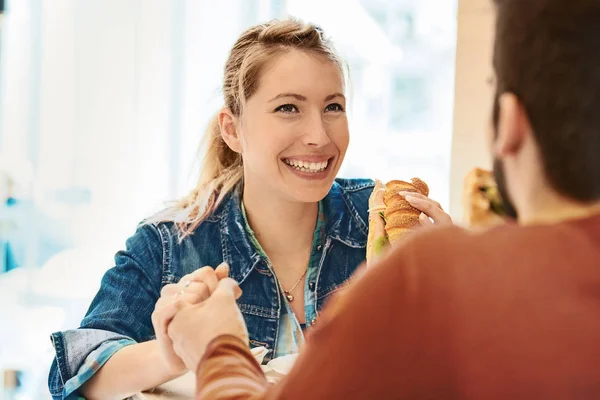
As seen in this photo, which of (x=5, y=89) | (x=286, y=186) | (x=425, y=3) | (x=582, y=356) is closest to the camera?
(x=582, y=356)

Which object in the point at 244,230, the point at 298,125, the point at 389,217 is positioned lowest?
the point at 244,230

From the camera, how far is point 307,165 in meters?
1.50

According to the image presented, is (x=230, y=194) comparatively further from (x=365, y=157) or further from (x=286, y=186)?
(x=365, y=157)

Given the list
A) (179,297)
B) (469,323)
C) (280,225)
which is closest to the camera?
(469,323)

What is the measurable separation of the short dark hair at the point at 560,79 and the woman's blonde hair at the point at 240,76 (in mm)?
1043

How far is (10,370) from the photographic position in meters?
2.71

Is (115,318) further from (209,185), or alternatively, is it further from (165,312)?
(165,312)

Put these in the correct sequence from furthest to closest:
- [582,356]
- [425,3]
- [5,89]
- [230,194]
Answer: [425,3] → [5,89] → [230,194] → [582,356]

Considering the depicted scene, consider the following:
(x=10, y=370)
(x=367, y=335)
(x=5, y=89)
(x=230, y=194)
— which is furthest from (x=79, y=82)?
(x=367, y=335)

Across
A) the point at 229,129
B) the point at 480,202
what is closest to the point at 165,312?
the point at 480,202

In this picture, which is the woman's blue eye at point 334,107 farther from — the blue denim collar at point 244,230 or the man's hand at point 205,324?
the man's hand at point 205,324

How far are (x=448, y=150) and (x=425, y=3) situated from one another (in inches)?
22.8

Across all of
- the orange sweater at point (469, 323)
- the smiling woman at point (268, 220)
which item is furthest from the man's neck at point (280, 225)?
the orange sweater at point (469, 323)

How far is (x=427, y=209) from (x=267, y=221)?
456mm
